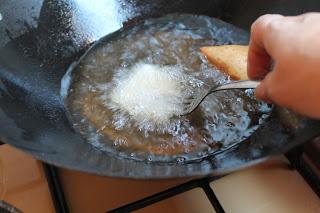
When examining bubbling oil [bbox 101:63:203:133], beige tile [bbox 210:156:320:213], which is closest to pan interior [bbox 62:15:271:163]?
bubbling oil [bbox 101:63:203:133]

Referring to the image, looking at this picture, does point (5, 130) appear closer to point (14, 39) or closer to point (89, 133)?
point (89, 133)

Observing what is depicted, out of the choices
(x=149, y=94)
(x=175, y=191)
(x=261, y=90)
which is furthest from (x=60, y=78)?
(x=261, y=90)

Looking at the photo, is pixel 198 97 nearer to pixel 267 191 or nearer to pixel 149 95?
pixel 149 95

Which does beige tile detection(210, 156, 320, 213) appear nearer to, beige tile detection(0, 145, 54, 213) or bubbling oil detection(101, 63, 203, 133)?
bubbling oil detection(101, 63, 203, 133)

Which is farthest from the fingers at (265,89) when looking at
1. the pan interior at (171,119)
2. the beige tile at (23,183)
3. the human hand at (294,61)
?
the beige tile at (23,183)

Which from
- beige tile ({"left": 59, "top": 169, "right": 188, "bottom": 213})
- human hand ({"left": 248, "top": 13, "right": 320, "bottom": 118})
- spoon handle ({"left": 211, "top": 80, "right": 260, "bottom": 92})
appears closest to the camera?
human hand ({"left": 248, "top": 13, "right": 320, "bottom": 118})

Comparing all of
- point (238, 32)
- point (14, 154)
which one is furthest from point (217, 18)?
point (14, 154)
